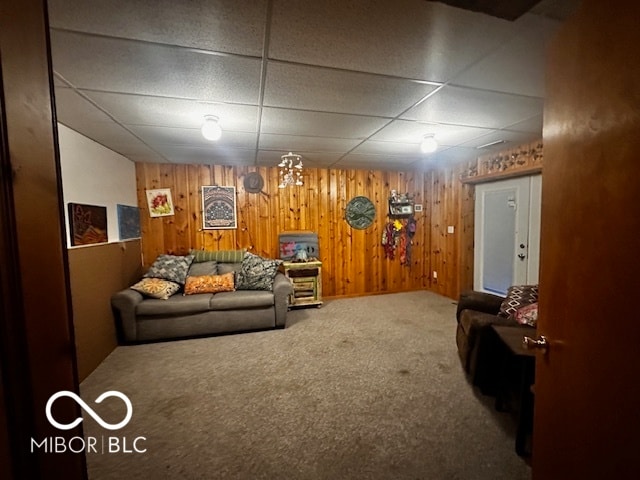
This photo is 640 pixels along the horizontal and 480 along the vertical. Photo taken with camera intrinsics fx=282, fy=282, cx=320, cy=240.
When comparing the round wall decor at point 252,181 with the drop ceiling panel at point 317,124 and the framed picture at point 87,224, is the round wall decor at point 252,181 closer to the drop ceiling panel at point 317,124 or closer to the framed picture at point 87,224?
the drop ceiling panel at point 317,124

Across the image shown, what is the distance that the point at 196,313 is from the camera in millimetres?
3260

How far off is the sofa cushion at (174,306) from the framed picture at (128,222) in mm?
989

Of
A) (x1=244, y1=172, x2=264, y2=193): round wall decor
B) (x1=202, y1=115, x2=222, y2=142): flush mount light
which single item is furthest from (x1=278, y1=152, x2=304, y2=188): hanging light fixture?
(x1=202, y1=115, x2=222, y2=142): flush mount light

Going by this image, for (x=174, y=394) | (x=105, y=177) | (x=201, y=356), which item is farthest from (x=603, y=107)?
(x=105, y=177)

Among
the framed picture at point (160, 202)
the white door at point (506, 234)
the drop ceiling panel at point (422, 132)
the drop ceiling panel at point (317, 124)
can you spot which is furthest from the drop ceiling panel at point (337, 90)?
the framed picture at point (160, 202)

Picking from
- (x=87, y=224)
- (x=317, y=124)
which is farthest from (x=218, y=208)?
(x=317, y=124)

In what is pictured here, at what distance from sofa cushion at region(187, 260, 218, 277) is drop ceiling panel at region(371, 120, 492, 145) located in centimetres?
272

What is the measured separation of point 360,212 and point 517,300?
2.93 metres

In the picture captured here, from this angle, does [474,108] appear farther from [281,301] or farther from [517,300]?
[281,301]

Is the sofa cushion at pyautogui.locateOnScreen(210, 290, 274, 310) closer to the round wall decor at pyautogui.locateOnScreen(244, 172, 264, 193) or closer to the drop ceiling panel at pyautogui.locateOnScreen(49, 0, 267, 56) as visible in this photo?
the round wall decor at pyautogui.locateOnScreen(244, 172, 264, 193)

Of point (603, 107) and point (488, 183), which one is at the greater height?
point (488, 183)

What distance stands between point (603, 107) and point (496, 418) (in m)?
→ 2.02

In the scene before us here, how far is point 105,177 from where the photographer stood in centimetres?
320

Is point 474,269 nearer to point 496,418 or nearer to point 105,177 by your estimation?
point 496,418
